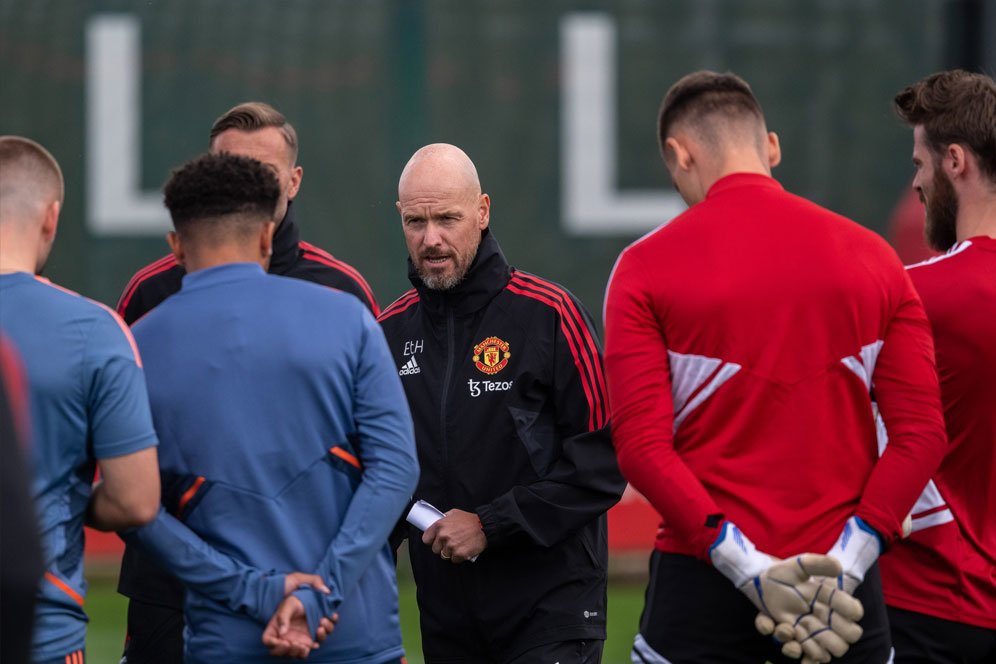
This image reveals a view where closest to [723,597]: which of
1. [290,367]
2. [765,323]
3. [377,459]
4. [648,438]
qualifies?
[648,438]

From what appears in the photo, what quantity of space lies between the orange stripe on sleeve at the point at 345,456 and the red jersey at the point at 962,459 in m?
1.21

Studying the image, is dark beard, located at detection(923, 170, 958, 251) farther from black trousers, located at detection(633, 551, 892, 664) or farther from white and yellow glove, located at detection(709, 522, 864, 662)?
white and yellow glove, located at detection(709, 522, 864, 662)

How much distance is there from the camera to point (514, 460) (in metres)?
3.57

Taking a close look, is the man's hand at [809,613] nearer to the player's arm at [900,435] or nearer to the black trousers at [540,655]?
the player's arm at [900,435]

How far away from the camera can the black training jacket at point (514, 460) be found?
3.51 meters

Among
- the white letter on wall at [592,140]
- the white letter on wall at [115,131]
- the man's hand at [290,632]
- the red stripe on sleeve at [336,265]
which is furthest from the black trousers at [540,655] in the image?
the white letter on wall at [115,131]

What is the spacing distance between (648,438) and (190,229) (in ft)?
3.31

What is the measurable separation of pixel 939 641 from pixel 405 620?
3.96 meters

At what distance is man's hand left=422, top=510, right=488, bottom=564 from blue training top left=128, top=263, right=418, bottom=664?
0.60m

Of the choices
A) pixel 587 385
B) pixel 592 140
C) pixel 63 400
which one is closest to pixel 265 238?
pixel 63 400

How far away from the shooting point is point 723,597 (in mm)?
2814

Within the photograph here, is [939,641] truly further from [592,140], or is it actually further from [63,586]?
[592,140]

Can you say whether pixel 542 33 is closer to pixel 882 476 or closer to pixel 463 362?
pixel 463 362

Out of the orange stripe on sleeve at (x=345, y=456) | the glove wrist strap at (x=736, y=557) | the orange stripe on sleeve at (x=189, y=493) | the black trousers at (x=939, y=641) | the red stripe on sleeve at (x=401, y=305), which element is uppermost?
Result: the red stripe on sleeve at (x=401, y=305)
